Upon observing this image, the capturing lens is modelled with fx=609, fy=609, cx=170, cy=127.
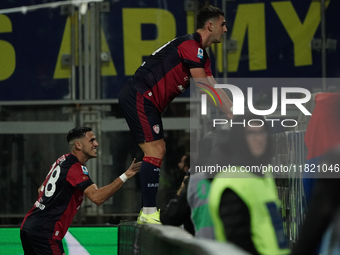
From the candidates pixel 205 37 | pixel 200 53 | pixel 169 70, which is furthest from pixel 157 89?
pixel 205 37

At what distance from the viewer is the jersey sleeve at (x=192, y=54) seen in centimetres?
429

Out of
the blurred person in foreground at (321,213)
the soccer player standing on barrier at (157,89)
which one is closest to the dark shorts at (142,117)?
the soccer player standing on barrier at (157,89)

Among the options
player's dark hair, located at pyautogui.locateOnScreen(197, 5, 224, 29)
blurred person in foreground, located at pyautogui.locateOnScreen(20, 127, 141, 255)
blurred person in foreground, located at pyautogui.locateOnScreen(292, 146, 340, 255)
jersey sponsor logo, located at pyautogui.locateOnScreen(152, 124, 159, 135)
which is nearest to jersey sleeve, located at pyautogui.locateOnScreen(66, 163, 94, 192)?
blurred person in foreground, located at pyautogui.locateOnScreen(20, 127, 141, 255)

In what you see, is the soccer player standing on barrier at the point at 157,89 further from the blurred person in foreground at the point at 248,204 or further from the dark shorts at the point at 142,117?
→ the blurred person in foreground at the point at 248,204

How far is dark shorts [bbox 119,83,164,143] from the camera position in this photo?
13.9 feet

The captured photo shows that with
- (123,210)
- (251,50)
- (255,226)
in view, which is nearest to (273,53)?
(251,50)

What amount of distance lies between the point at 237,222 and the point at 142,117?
1.83 meters

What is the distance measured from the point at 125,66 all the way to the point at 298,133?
4.22 m

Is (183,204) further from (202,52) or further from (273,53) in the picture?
(273,53)

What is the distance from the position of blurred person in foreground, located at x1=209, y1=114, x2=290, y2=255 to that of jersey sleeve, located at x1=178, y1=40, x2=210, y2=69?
164 cm

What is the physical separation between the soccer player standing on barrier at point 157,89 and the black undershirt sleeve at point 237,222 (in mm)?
1695

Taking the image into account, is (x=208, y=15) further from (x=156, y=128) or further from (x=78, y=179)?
(x=78, y=179)

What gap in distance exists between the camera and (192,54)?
4312 mm

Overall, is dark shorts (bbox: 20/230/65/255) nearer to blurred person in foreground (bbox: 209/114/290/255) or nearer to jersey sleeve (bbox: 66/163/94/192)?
jersey sleeve (bbox: 66/163/94/192)
